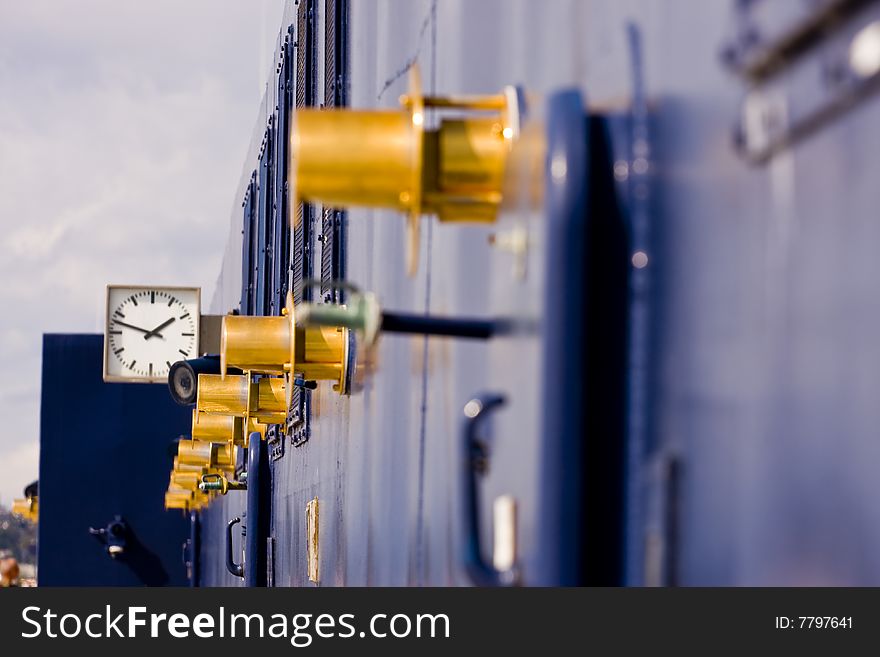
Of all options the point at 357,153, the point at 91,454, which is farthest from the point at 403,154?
the point at 91,454

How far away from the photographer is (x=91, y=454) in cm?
2828

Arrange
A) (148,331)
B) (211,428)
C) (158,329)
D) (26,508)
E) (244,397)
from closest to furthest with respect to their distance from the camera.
Result: (244,397), (211,428), (158,329), (148,331), (26,508)

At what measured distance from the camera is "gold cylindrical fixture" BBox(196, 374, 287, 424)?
8656 mm

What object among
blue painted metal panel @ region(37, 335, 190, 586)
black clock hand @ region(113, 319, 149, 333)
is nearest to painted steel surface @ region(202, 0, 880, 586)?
black clock hand @ region(113, 319, 149, 333)

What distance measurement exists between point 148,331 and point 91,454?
882 centimetres

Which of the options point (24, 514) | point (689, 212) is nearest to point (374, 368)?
point (689, 212)

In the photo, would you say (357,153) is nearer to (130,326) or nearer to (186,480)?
(186,480)

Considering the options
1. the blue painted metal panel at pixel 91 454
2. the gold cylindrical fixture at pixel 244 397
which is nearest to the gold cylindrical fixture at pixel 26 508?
the blue painted metal panel at pixel 91 454

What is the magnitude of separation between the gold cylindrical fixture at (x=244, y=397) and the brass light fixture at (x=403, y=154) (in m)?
5.96

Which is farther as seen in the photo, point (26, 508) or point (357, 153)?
point (26, 508)

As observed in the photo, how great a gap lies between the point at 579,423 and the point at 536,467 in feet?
0.39

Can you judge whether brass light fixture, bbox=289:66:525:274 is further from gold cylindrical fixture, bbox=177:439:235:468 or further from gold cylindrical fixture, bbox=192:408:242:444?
gold cylindrical fixture, bbox=177:439:235:468

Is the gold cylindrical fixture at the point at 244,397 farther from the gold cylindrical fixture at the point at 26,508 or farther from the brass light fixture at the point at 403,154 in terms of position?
the gold cylindrical fixture at the point at 26,508
